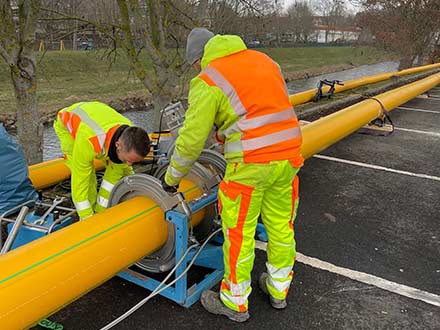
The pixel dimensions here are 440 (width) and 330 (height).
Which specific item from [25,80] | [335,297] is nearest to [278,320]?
[335,297]

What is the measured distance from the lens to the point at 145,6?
6.20 m

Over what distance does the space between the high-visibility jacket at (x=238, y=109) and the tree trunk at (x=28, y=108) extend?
3.07 meters

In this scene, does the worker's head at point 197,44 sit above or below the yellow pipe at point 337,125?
above

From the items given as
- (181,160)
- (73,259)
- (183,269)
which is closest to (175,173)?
(181,160)

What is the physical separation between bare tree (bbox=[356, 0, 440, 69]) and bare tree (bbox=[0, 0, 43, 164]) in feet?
58.9

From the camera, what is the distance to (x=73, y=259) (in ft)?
7.47

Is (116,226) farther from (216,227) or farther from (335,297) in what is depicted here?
(335,297)

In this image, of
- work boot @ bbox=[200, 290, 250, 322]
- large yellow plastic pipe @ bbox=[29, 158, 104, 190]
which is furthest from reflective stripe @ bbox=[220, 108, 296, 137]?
large yellow plastic pipe @ bbox=[29, 158, 104, 190]

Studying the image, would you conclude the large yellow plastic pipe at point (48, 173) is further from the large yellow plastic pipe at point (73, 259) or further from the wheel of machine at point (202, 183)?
the large yellow plastic pipe at point (73, 259)

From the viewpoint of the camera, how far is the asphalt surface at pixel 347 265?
9.36 ft

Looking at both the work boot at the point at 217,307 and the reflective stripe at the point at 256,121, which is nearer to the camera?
the reflective stripe at the point at 256,121

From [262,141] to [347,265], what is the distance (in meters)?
1.58

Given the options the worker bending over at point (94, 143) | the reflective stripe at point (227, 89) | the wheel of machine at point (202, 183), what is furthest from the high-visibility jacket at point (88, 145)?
the reflective stripe at point (227, 89)

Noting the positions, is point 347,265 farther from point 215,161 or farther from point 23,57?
point 23,57
